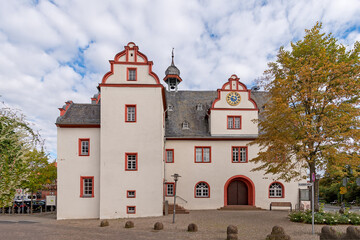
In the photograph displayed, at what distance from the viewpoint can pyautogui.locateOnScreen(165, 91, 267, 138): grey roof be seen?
76.3ft

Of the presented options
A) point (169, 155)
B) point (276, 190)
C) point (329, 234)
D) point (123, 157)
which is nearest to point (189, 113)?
point (169, 155)

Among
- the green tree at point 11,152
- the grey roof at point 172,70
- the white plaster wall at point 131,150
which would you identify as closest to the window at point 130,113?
the white plaster wall at point 131,150

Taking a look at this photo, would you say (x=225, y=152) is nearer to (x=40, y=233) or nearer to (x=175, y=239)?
(x=175, y=239)

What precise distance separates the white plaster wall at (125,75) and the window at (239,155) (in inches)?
375

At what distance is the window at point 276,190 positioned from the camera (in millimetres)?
22578

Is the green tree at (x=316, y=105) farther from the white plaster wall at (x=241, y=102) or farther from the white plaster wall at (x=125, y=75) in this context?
the white plaster wall at (x=125, y=75)

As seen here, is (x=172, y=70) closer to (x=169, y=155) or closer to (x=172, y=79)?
(x=172, y=79)

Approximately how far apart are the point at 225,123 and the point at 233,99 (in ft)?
7.48

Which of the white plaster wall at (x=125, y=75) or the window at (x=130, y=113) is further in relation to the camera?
the white plaster wall at (x=125, y=75)

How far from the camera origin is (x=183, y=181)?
73.3 ft

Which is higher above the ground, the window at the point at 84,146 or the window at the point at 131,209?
the window at the point at 84,146

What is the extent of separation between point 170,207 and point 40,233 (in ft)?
31.3

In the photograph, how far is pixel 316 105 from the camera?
14.8m

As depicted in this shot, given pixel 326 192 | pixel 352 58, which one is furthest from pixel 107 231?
pixel 326 192
